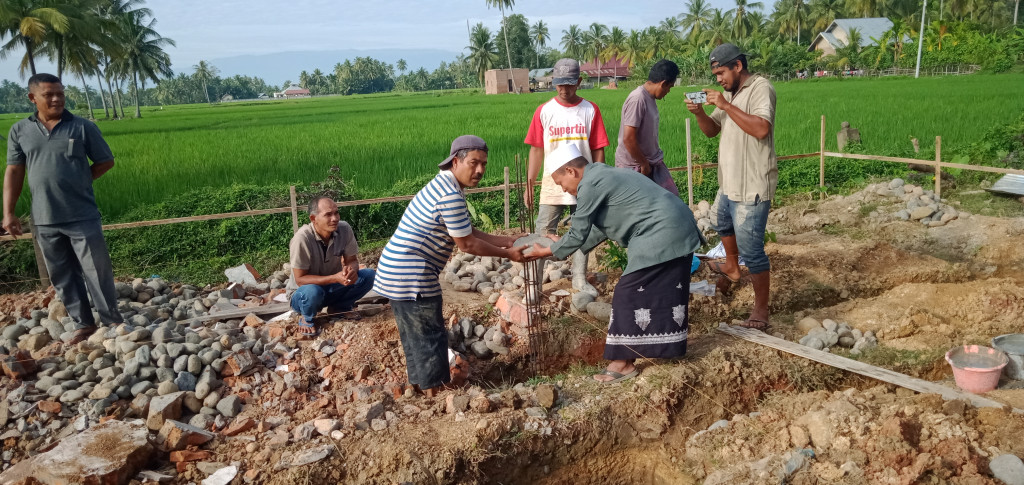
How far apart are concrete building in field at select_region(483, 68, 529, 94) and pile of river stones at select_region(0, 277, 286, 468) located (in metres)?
46.8

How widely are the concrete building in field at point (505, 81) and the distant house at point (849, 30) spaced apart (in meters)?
20.6

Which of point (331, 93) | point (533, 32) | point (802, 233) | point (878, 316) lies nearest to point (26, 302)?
point (878, 316)

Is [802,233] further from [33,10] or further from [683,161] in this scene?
[33,10]

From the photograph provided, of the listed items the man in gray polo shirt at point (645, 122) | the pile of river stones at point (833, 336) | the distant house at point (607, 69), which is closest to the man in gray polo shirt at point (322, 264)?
the man in gray polo shirt at point (645, 122)

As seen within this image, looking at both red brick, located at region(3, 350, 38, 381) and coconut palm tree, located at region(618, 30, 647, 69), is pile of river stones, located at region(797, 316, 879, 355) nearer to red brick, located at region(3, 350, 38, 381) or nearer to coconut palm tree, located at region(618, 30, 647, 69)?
red brick, located at region(3, 350, 38, 381)

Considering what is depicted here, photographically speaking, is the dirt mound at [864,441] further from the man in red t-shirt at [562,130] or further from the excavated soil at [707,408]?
the man in red t-shirt at [562,130]

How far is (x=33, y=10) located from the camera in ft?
74.2

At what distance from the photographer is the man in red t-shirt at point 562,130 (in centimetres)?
460

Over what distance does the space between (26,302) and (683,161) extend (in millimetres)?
8328

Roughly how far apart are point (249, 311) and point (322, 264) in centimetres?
79

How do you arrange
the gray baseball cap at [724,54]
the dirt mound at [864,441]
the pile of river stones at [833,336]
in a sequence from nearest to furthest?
the dirt mound at [864,441] → the gray baseball cap at [724,54] → the pile of river stones at [833,336]

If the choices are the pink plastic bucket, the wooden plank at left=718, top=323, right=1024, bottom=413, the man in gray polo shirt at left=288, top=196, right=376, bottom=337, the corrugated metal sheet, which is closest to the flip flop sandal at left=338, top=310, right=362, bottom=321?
the man in gray polo shirt at left=288, top=196, right=376, bottom=337

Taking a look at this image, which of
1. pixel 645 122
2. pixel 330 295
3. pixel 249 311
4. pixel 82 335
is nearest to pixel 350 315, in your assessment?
pixel 330 295

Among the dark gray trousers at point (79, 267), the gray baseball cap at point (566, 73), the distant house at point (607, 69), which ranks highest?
the distant house at point (607, 69)
